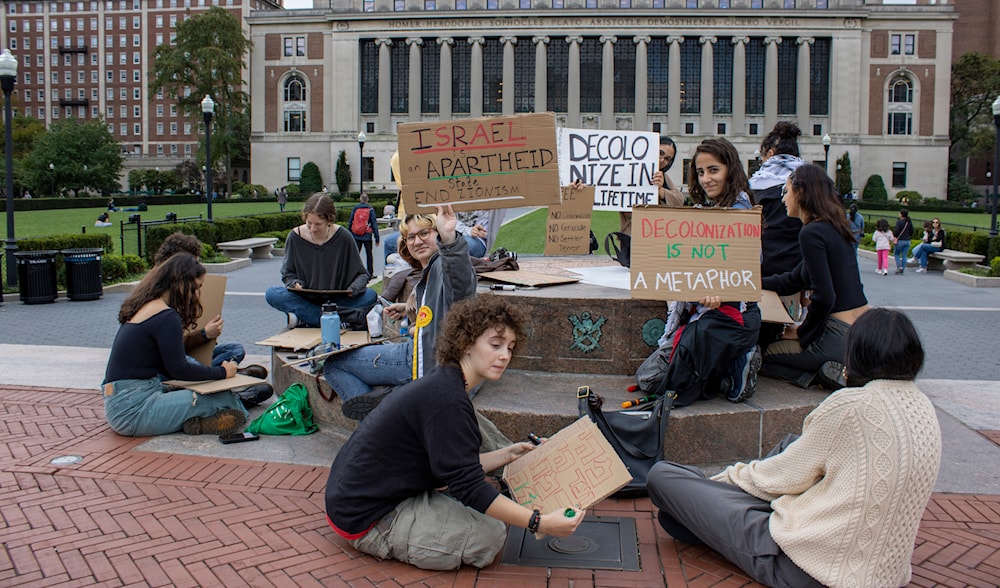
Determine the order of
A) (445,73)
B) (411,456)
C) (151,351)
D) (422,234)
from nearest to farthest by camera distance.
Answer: (411,456) → (422,234) → (151,351) → (445,73)

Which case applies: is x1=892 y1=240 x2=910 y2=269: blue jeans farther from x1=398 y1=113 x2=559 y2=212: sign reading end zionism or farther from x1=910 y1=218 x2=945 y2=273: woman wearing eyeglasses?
x1=398 y1=113 x2=559 y2=212: sign reading end zionism

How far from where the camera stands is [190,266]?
19.7ft

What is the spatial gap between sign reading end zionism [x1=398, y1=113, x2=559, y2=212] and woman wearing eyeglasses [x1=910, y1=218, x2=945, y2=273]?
19.6 m

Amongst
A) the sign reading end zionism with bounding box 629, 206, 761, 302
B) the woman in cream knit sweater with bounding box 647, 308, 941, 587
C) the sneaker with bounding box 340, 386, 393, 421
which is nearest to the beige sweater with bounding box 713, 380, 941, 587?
the woman in cream knit sweater with bounding box 647, 308, 941, 587

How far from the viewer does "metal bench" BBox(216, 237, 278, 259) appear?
22664mm

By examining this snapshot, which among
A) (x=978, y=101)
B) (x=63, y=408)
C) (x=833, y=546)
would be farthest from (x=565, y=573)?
(x=978, y=101)

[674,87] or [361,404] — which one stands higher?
[674,87]

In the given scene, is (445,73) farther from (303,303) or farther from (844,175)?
(303,303)

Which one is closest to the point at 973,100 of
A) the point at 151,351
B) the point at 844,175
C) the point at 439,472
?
the point at 844,175

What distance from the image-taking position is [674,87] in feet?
236

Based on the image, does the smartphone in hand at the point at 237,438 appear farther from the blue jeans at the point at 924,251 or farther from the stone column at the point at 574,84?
the stone column at the point at 574,84

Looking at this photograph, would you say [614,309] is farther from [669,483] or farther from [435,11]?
[435,11]

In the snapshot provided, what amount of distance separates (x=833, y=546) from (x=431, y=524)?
1833 millimetres

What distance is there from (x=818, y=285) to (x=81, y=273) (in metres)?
13.2
